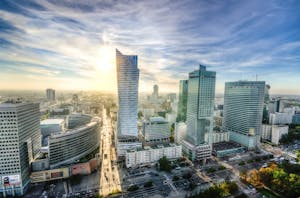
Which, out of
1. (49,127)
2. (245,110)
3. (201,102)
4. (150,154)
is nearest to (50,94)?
(49,127)

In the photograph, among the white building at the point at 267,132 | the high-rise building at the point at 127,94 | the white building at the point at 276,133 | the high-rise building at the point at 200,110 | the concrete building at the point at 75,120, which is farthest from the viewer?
the concrete building at the point at 75,120

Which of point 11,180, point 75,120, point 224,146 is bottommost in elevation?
point 224,146

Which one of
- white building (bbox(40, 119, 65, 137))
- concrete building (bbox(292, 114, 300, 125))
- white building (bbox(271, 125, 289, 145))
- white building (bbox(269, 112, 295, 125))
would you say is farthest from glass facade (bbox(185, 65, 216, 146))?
concrete building (bbox(292, 114, 300, 125))

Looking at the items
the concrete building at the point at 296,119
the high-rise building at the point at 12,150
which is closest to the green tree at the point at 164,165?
the high-rise building at the point at 12,150

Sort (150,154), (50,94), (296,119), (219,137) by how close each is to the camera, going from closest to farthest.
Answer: (150,154), (219,137), (296,119), (50,94)

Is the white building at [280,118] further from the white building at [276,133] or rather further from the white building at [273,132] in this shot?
the white building at [276,133]

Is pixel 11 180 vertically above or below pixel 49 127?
below

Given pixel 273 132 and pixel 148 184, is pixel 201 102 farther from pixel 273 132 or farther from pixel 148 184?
pixel 273 132
